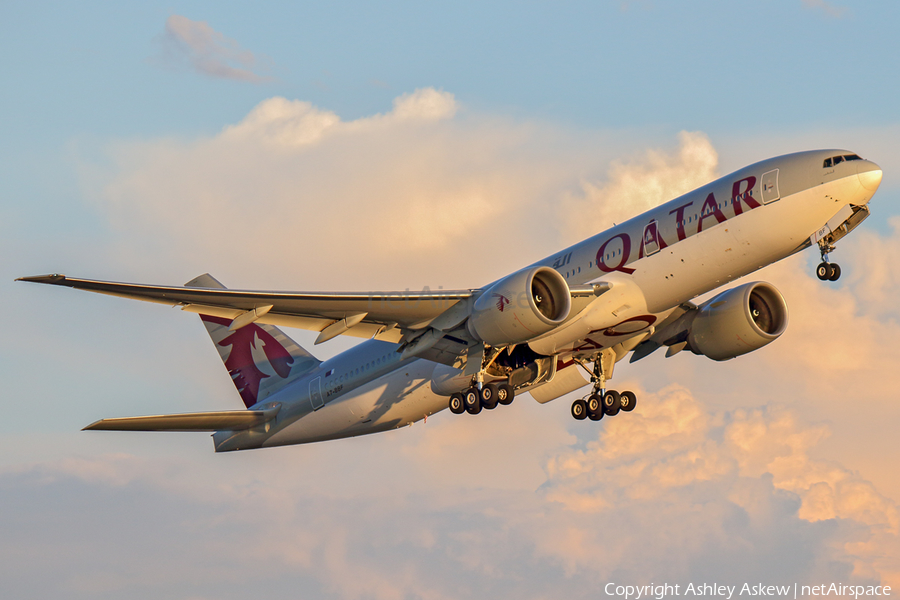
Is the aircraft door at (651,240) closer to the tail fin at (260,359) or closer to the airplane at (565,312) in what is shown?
the airplane at (565,312)

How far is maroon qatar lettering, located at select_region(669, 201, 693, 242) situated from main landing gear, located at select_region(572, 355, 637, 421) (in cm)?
733

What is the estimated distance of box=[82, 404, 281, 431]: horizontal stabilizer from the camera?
99.4 ft

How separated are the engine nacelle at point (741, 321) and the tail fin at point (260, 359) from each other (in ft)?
48.2

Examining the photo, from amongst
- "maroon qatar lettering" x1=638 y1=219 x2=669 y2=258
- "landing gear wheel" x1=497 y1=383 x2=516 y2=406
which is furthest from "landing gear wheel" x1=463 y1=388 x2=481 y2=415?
"maroon qatar lettering" x1=638 y1=219 x2=669 y2=258

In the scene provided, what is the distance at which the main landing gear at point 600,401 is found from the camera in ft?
112

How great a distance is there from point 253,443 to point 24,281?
16.6m

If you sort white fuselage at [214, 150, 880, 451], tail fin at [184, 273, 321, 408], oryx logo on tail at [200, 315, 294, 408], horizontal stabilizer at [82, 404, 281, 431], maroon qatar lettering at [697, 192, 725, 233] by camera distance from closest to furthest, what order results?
1. white fuselage at [214, 150, 880, 451]
2. maroon qatar lettering at [697, 192, 725, 233]
3. horizontal stabilizer at [82, 404, 281, 431]
4. tail fin at [184, 273, 321, 408]
5. oryx logo on tail at [200, 315, 294, 408]

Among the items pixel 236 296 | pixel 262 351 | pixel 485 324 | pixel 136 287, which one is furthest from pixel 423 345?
pixel 262 351

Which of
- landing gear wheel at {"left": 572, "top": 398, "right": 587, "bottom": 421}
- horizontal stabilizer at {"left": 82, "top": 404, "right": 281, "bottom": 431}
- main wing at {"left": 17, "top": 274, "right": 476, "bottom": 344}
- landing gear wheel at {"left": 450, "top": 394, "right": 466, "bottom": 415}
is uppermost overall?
main wing at {"left": 17, "top": 274, "right": 476, "bottom": 344}

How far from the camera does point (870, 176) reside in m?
26.8

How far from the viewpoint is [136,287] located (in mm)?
25875

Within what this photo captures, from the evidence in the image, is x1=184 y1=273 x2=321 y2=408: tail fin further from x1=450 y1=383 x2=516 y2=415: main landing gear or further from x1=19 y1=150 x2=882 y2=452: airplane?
x1=450 y1=383 x2=516 y2=415: main landing gear

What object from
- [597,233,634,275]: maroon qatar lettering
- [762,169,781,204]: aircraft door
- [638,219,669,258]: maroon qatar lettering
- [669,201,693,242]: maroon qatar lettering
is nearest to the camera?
[762,169,781,204]: aircraft door

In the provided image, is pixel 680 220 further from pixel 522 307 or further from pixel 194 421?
pixel 194 421
